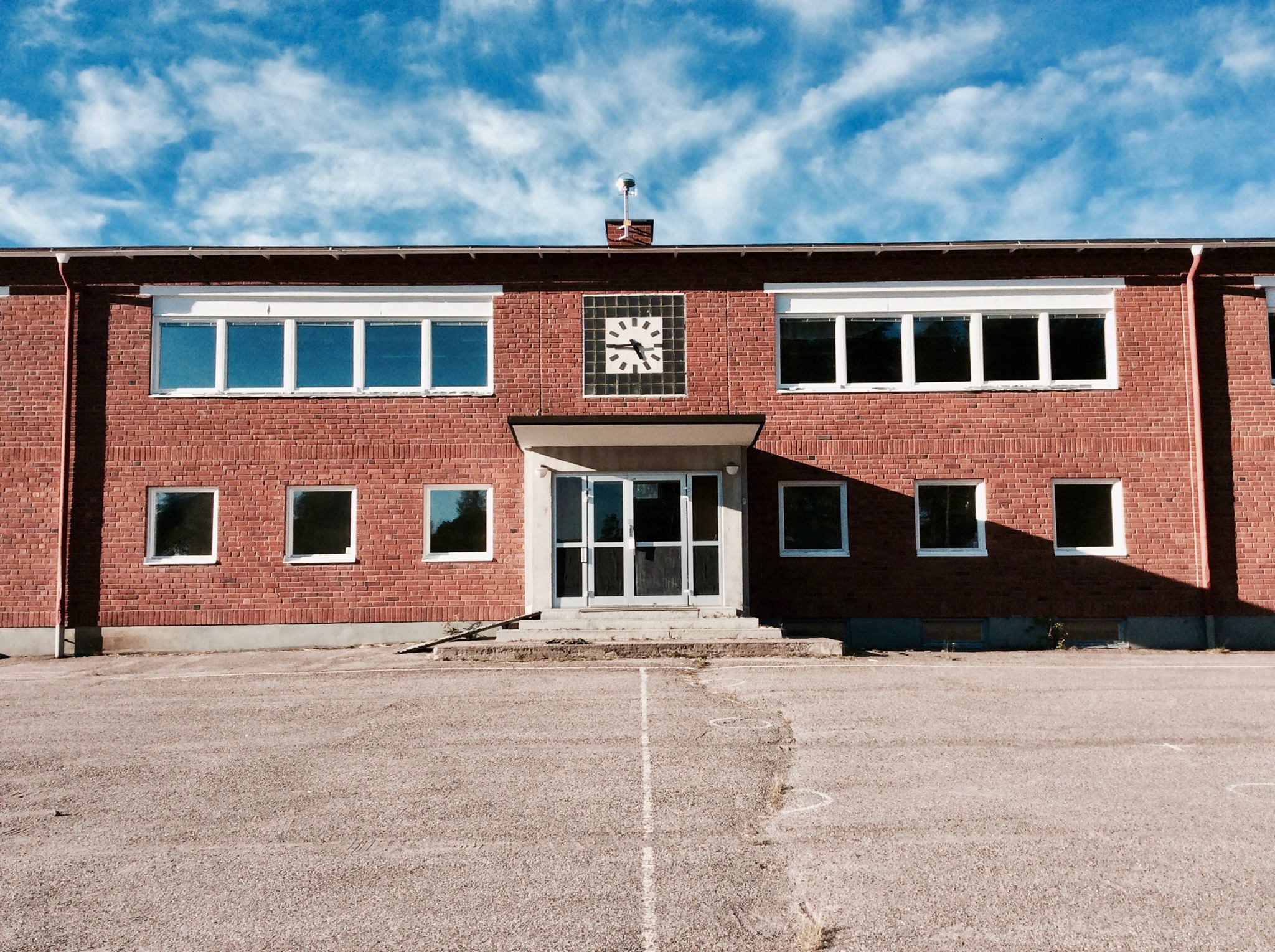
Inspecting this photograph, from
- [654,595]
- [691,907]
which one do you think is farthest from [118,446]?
[691,907]

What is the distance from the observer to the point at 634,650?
12.3 meters

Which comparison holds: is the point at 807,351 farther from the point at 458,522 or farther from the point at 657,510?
the point at 458,522

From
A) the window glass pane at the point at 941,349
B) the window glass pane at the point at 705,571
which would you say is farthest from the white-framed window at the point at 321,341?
the window glass pane at the point at 941,349

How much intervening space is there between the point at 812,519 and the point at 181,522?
10.1 m

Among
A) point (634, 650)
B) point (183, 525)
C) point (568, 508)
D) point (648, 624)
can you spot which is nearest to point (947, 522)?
point (648, 624)

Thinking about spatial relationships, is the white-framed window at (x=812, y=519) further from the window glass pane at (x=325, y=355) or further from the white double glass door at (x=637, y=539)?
the window glass pane at (x=325, y=355)

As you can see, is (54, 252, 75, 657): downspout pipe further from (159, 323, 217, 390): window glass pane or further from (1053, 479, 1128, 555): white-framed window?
(1053, 479, 1128, 555): white-framed window

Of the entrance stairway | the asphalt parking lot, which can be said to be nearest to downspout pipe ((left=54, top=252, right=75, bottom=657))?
the asphalt parking lot

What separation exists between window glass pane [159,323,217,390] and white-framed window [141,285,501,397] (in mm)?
10

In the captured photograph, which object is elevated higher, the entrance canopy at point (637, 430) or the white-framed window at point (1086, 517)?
the entrance canopy at point (637, 430)

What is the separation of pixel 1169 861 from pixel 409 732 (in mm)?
5618

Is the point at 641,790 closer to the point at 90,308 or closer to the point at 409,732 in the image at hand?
the point at 409,732

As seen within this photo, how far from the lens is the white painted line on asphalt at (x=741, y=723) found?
26.0ft

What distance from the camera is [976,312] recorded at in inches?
598
